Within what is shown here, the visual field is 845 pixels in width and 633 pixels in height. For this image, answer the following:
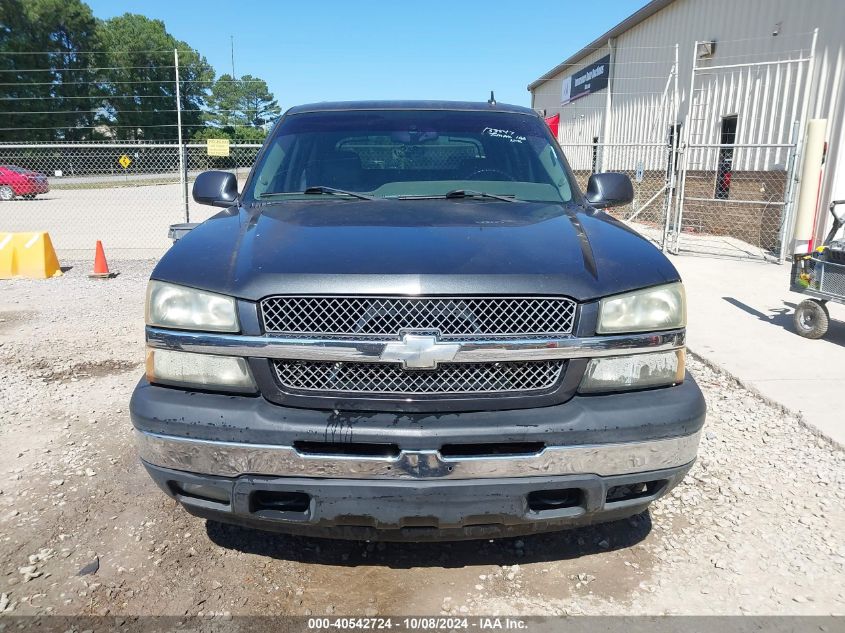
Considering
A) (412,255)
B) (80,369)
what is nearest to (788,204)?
(412,255)

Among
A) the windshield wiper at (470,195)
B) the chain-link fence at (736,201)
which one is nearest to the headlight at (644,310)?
the windshield wiper at (470,195)

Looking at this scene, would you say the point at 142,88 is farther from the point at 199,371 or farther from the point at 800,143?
the point at 199,371

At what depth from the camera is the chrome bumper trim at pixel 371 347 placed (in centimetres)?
212

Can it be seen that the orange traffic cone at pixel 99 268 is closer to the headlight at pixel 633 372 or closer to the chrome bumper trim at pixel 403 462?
the chrome bumper trim at pixel 403 462

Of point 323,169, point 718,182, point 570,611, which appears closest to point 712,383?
point 570,611

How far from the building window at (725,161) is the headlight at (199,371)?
13.3 metres

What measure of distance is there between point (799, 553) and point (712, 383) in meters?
2.31

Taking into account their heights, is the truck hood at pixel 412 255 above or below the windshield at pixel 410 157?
below

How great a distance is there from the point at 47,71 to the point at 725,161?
4497 centimetres

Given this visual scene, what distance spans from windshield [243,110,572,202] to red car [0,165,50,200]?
82.8 feet

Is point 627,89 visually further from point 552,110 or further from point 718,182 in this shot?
point 552,110

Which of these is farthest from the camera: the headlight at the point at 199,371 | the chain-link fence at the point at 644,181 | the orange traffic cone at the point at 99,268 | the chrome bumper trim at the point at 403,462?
the chain-link fence at the point at 644,181

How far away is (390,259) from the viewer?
2232 millimetres

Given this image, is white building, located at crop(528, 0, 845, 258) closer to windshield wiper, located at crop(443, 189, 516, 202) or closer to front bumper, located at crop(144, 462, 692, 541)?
windshield wiper, located at crop(443, 189, 516, 202)
